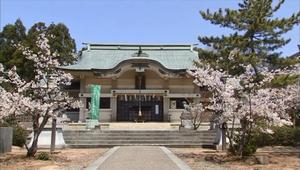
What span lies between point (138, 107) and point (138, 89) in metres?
1.75

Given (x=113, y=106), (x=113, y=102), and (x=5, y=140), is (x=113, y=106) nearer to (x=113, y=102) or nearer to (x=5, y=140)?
(x=113, y=102)

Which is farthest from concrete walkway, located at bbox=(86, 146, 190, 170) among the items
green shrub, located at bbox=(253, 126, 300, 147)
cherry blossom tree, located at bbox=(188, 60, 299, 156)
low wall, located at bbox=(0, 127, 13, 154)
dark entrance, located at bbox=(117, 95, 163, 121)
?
dark entrance, located at bbox=(117, 95, 163, 121)

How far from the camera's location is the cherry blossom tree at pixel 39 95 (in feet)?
46.1

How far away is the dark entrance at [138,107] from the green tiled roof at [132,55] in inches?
132

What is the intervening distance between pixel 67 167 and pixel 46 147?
22.4ft

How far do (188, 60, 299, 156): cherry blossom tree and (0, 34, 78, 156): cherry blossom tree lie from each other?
18.5ft

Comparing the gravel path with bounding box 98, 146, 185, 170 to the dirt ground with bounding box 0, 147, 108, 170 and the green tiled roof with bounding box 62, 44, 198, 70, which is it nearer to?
the dirt ground with bounding box 0, 147, 108, 170

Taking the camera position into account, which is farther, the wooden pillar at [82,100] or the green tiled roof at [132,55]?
the green tiled roof at [132,55]

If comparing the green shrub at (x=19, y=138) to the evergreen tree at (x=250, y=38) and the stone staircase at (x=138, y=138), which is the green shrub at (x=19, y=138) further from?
the evergreen tree at (x=250, y=38)

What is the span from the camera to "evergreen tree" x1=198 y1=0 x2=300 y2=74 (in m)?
16.4

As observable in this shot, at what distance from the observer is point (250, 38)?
55.8 ft

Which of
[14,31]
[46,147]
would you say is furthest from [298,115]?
[14,31]

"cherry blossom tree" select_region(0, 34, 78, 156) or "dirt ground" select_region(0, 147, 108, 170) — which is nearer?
"dirt ground" select_region(0, 147, 108, 170)

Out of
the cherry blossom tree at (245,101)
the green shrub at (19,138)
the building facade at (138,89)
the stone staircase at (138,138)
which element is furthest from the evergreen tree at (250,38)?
the building facade at (138,89)
